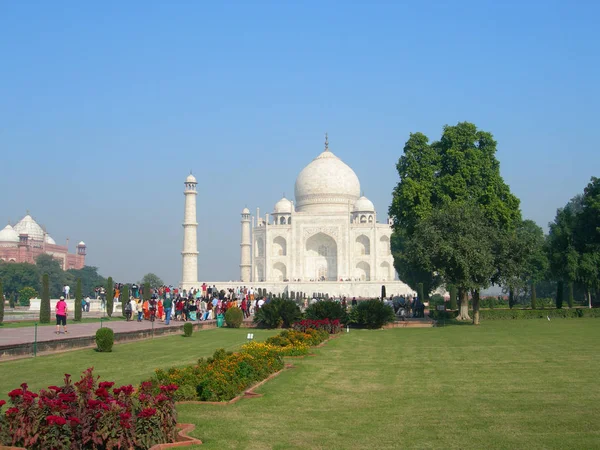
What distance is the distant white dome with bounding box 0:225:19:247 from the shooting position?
79688mm

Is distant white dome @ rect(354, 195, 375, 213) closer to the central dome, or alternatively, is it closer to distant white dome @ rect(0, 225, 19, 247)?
the central dome

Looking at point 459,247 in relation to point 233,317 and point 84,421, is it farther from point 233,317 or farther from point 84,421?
point 84,421

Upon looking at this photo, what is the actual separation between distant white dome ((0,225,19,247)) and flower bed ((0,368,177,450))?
7908 cm

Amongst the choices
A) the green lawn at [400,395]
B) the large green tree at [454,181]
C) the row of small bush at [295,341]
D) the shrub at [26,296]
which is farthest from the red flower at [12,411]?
the shrub at [26,296]

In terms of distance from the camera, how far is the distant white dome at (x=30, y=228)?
84000 millimetres

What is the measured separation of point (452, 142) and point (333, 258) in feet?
106

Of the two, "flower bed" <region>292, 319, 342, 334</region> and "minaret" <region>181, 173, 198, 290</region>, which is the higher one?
"minaret" <region>181, 173, 198, 290</region>

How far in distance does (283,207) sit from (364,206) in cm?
691

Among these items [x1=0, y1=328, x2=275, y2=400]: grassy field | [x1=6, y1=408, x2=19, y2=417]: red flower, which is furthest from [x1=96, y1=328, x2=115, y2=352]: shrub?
[x1=6, y1=408, x2=19, y2=417]: red flower

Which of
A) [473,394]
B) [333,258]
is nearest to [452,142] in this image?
[473,394]

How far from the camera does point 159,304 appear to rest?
2458cm

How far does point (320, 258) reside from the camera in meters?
60.1

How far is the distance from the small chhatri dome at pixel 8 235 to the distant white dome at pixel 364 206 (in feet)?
131

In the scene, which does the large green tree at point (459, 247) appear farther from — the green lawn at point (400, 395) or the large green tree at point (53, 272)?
the large green tree at point (53, 272)
